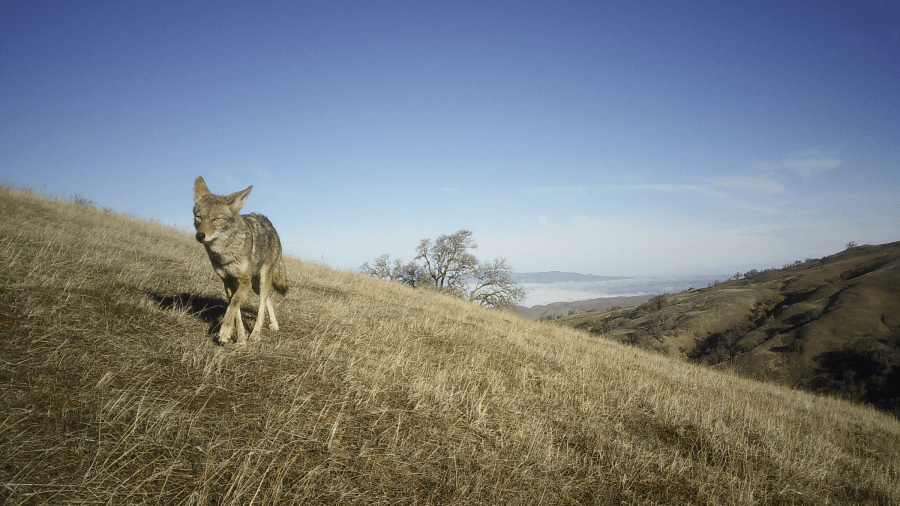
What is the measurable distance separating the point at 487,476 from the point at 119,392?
3.78 m

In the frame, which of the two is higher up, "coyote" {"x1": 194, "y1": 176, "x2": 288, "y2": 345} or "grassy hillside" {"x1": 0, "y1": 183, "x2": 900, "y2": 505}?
"coyote" {"x1": 194, "y1": 176, "x2": 288, "y2": 345}

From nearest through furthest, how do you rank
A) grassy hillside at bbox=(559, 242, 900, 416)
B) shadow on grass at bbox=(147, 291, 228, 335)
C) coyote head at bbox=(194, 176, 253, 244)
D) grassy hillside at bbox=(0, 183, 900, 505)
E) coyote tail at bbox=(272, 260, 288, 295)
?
grassy hillside at bbox=(0, 183, 900, 505) → coyote head at bbox=(194, 176, 253, 244) → shadow on grass at bbox=(147, 291, 228, 335) → coyote tail at bbox=(272, 260, 288, 295) → grassy hillside at bbox=(559, 242, 900, 416)

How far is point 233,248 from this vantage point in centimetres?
535

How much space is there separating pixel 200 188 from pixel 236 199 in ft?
A: 2.49

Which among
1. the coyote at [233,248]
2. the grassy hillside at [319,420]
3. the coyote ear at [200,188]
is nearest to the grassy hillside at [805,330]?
the grassy hillside at [319,420]

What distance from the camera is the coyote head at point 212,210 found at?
5.01 m

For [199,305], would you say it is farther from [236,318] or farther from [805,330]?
[805,330]

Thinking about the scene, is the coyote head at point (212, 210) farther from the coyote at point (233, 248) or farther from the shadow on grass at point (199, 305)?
the shadow on grass at point (199, 305)

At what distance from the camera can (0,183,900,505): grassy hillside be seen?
2914 millimetres

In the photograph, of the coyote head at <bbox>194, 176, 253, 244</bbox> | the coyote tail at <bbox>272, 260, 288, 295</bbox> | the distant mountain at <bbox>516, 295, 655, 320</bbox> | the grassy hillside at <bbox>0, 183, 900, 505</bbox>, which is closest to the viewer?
the grassy hillside at <bbox>0, 183, 900, 505</bbox>

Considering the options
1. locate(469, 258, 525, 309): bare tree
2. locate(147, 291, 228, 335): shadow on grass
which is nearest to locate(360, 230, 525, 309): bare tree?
locate(469, 258, 525, 309): bare tree

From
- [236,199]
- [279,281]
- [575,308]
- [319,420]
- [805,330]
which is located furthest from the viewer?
[575,308]

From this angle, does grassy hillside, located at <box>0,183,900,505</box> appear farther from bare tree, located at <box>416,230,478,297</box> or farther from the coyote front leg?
bare tree, located at <box>416,230,478,297</box>

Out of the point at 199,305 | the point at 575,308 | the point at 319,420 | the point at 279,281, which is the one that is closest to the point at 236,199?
the point at 279,281
